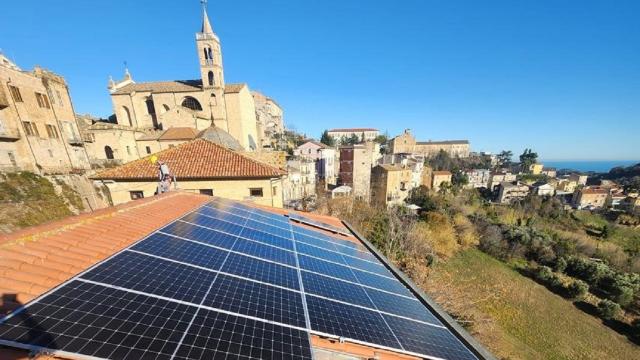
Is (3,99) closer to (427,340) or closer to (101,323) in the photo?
(101,323)

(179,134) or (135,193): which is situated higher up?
(179,134)

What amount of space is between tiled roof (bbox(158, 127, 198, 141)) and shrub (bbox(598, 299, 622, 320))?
173ft

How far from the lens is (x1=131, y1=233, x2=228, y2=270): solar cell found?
4641mm

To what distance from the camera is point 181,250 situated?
4.99 m

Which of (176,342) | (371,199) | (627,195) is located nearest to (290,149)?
(371,199)

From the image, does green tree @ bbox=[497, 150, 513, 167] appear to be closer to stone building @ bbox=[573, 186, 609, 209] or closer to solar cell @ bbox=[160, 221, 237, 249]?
stone building @ bbox=[573, 186, 609, 209]

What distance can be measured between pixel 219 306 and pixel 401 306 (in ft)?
13.8

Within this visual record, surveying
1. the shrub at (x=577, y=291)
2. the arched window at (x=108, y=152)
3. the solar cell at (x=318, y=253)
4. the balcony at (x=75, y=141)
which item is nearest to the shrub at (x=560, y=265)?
the shrub at (x=577, y=291)

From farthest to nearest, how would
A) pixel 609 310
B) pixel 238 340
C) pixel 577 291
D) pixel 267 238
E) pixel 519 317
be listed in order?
pixel 577 291
pixel 609 310
pixel 519 317
pixel 267 238
pixel 238 340

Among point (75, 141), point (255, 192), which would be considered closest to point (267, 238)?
point (255, 192)

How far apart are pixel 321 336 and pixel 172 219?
5536 mm

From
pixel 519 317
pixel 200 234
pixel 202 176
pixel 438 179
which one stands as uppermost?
pixel 202 176

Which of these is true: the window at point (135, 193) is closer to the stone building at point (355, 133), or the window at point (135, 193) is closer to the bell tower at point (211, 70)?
the bell tower at point (211, 70)

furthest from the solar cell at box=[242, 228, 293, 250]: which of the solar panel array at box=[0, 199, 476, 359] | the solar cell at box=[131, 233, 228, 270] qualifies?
the solar cell at box=[131, 233, 228, 270]
